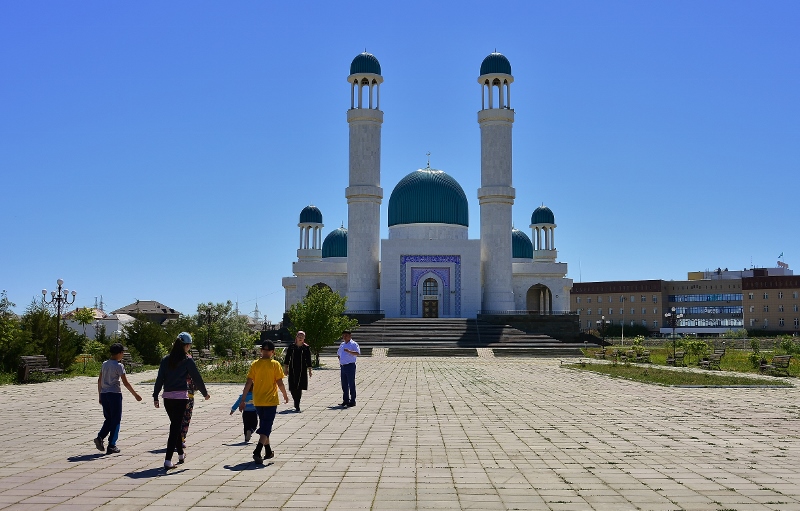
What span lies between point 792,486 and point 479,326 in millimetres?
36193

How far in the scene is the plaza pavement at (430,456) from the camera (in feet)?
22.0

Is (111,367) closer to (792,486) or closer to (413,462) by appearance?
(413,462)

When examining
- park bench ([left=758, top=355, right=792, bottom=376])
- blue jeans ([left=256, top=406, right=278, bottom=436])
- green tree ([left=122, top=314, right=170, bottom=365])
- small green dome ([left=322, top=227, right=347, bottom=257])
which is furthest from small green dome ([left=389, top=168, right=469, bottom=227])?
blue jeans ([left=256, top=406, right=278, bottom=436])

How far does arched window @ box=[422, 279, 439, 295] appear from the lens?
48.9 metres

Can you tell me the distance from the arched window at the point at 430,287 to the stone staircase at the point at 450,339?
14.2 ft

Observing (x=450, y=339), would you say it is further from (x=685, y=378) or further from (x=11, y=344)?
(x=11, y=344)

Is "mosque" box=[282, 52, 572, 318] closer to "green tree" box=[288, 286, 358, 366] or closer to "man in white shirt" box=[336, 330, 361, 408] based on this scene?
"green tree" box=[288, 286, 358, 366]

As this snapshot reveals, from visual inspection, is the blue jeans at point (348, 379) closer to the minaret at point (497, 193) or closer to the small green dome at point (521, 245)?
the minaret at point (497, 193)

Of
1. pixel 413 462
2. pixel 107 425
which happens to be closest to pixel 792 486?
A: pixel 413 462

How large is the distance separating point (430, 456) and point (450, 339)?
105 feet

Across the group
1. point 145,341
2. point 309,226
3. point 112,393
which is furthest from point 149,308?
point 112,393

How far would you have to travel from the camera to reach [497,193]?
47.3 meters

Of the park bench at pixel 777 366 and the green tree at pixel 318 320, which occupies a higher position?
the green tree at pixel 318 320

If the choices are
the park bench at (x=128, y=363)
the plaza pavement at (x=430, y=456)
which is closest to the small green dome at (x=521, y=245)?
the park bench at (x=128, y=363)
